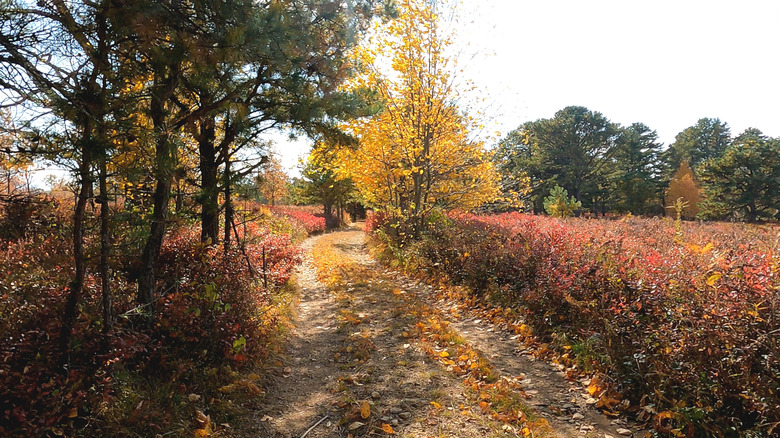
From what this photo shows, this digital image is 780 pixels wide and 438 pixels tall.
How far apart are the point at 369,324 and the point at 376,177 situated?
21.0ft

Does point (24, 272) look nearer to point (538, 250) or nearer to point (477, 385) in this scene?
point (477, 385)

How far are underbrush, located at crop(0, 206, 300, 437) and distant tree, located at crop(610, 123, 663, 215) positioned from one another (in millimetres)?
45342

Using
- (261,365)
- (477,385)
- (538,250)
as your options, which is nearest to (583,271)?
(538,250)

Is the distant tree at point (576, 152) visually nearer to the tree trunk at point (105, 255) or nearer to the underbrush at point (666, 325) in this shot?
the underbrush at point (666, 325)

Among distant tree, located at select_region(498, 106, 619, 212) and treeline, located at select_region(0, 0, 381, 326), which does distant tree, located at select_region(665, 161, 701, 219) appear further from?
treeline, located at select_region(0, 0, 381, 326)

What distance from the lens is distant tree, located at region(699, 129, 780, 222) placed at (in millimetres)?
26953

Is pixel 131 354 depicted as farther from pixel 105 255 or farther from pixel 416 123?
pixel 416 123

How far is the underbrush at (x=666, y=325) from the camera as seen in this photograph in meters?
2.93

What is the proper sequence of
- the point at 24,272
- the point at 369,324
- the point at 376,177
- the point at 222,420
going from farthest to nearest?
the point at 376,177
the point at 369,324
the point at 24,272
the point at 222,420

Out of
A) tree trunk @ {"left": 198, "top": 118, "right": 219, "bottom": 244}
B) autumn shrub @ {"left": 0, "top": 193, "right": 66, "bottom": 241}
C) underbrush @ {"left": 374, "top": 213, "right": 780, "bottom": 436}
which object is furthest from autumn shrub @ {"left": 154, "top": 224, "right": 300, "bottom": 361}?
underbrush @ {"left": 374, "top": 213, "right": 780, "bottom": 436}

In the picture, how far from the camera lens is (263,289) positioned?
267 inches

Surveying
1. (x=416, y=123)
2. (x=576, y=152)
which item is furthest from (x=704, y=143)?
(x=416, y=123)

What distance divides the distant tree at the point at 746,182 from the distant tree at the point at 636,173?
428 inches

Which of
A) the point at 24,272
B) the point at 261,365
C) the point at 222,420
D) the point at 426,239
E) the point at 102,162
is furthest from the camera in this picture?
the point at 426,239
